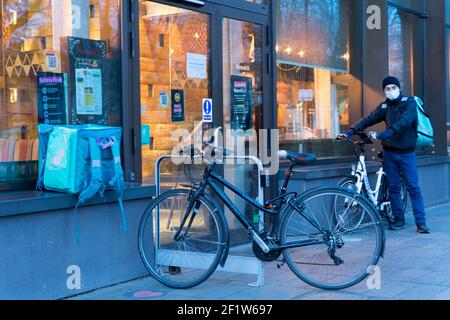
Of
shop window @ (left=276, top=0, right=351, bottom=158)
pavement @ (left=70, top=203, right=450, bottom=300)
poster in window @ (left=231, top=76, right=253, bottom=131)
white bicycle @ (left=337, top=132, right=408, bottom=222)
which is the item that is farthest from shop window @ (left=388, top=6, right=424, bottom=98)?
pavement @ (left=70, top=203, right=450, bottom=300)

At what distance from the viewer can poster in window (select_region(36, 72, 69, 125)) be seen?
17.7ft

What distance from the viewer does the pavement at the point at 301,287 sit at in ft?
16.4

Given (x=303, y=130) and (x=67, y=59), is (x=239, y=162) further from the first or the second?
(x=303, y=130)

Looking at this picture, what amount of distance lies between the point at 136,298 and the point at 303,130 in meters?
4.52

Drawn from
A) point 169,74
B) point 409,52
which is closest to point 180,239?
point 169,74

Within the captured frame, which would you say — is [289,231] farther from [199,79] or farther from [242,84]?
[242,84]

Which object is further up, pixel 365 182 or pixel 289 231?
pixel 365 182

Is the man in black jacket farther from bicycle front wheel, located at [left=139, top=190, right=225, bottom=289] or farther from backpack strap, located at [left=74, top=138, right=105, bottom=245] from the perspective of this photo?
backpack strap, located at [left=74, top=138, right=105, bottom=245]

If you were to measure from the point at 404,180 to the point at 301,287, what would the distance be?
3.20 m

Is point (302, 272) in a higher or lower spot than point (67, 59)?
lower

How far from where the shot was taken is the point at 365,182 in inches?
306
